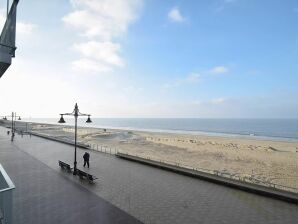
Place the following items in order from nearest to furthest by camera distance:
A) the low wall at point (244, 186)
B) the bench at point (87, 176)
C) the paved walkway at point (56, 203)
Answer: the paved walkway at point (56, 203)
the low wall at point (244, 186)
the bench at point (87, 176)

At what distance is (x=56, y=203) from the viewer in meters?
10.8

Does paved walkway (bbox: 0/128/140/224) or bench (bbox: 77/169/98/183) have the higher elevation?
bench (bbox: 77/169/98/183)

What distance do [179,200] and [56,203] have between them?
210 inches

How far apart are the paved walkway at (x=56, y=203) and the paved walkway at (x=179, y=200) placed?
439 mm

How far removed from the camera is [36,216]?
9430 millimetres

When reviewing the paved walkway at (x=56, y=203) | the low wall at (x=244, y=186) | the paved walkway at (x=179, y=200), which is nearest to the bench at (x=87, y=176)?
the paved walkway at (x=179, y=200)

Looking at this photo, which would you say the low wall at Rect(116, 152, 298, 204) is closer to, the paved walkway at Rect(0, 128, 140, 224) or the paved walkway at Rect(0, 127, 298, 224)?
the paved walkway at Rect(0, 127, 298, 224)

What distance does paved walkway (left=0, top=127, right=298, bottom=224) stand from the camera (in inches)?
383

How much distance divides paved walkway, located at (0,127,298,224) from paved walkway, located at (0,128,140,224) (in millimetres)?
439

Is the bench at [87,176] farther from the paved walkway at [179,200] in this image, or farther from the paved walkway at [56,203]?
the paved walkway at [56,203]

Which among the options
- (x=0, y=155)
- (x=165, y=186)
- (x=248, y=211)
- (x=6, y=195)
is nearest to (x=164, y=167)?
(x=165, y=186)

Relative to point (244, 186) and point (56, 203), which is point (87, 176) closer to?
point (56, 203)

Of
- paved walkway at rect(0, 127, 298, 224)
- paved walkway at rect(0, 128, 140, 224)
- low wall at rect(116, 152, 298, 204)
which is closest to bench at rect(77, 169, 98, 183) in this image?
paved walkway at rect(0, 127, 298, 224)

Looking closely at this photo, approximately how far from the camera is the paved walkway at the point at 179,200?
9.73m
